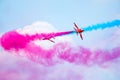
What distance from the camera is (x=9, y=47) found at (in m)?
34.8

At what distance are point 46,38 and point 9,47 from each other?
355 cm

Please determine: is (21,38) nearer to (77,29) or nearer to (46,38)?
(46,38)

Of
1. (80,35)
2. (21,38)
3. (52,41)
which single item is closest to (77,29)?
(80,35)

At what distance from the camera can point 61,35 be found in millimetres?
33281

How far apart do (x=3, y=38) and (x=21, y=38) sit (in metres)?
1.65

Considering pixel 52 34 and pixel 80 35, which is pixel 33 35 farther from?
pixel 80 35

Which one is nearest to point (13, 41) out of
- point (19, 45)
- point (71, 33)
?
point (19, 45)

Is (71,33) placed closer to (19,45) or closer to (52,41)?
(52,41)

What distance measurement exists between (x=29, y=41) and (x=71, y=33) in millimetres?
4174

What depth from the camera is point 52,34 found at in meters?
34.1

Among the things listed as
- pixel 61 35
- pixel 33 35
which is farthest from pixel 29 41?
pixel 61 35

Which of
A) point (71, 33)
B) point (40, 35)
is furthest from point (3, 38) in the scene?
point (71, 33)

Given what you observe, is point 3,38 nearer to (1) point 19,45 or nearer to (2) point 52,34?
(1) point 19,45

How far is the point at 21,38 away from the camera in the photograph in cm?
3478
